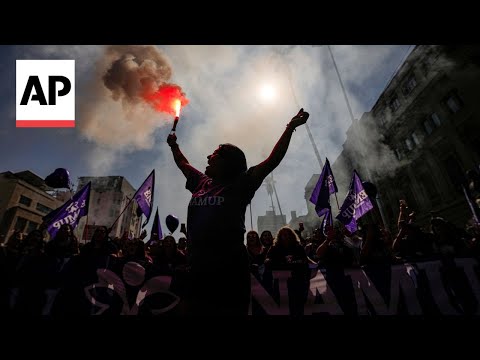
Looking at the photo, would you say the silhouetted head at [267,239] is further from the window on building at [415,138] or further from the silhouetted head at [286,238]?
the window on building at [415,138]

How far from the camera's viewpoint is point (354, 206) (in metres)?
8.36

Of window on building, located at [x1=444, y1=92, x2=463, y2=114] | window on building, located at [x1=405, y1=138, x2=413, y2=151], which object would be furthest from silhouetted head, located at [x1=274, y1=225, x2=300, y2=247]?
window on building, located at [x1=405, y1=138, x2=413, y2=151]

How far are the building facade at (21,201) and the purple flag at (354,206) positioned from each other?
4299 cm

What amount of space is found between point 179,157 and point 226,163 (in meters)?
0.80

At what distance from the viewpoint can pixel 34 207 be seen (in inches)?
1602

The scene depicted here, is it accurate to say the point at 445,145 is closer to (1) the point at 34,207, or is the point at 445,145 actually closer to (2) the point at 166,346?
(2) the point at 166,346

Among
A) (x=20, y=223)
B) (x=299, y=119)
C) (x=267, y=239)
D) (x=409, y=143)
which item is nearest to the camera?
(x=299, y=119)

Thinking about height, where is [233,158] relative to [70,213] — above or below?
below

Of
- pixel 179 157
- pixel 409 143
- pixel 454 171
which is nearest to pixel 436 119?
pixel 409 143

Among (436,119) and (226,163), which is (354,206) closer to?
(226,163)

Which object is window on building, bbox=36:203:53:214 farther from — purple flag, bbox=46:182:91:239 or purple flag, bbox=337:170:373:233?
purple flag, bbox=337:170:373:233

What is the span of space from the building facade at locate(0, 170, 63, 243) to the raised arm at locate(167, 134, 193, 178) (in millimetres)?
43707
